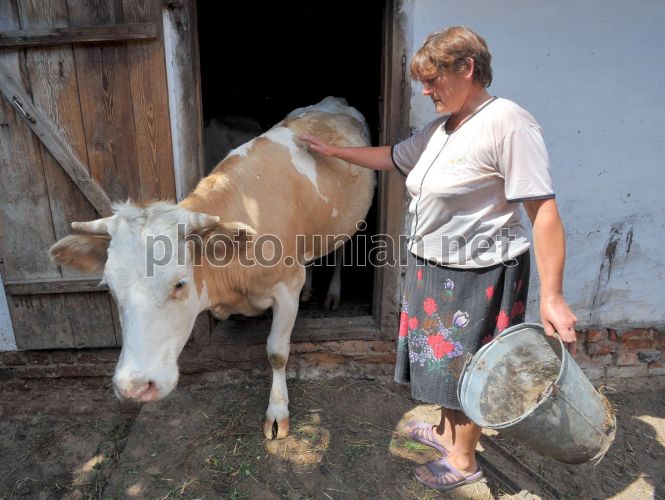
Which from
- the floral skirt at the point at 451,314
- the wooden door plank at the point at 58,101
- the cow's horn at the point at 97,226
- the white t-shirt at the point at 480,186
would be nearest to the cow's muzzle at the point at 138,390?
the cow's horn at the point at 97,226

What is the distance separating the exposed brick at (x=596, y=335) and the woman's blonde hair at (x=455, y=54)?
8.03ft

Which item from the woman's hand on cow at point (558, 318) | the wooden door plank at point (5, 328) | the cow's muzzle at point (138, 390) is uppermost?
the woman's hand on cow at point (558, 318)

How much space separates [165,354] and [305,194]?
1442 millimetres

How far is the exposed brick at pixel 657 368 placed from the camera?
3.66m

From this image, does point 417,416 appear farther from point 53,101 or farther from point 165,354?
point 53,101

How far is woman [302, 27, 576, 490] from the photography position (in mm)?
1796

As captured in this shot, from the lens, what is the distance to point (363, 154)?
2816mm

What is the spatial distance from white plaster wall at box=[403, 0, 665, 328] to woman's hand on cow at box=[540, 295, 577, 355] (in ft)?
5.46

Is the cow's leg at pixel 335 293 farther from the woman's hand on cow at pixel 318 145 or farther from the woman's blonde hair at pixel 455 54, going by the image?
the woman's blonde hair at pixel 455 54

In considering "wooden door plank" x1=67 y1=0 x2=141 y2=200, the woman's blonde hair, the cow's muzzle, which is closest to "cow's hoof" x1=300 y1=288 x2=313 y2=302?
"wooden door plank" x1=67 y1=0 x2=141 y2=200

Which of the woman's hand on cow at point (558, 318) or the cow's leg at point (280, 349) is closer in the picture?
the woman's hand on cow at point (558, 318)

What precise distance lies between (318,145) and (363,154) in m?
0.42

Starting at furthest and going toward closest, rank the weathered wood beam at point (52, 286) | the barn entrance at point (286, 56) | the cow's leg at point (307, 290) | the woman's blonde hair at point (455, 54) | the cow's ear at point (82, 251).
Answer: the barn entrance at point (286, 56), the cow's leg at point (307, 290), the weathered wood beam at point (52, 286), the cow's ear at point (82, 251), the woman's blonde hair at point (455, 54)

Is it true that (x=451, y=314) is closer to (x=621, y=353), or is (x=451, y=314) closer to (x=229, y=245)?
(x=229, y=245)
